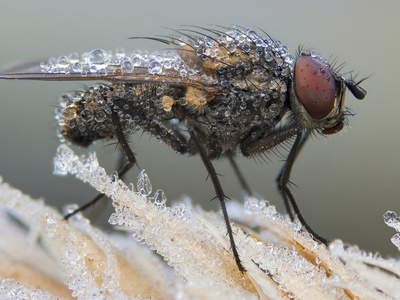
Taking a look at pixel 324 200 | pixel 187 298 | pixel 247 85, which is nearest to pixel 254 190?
pixel 324 200

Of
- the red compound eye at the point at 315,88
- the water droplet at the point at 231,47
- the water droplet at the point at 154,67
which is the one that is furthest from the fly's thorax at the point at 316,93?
the water droplet at the point at 154,67

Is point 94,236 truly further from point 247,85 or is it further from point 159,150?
point 159,150

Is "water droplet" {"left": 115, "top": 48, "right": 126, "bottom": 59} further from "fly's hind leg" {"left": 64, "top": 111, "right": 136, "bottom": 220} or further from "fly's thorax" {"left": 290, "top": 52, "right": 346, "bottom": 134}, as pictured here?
"fly's thorax" {"left": 290, "top": 52, "right": 346, "bottom": 134}

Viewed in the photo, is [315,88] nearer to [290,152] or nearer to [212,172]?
[290,152]

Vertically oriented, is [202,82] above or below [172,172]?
above

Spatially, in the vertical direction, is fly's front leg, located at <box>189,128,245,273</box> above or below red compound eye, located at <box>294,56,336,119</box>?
below

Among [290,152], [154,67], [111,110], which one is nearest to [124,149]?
[111,110]

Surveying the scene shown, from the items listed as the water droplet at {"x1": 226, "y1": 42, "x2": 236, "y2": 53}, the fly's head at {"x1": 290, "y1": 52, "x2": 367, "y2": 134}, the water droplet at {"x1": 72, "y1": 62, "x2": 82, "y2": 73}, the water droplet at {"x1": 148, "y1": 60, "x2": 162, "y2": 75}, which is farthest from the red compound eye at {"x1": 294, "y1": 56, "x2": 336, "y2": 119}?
the water droplet at {"x1": 72, "y1": 62, "x2": 82, "y2": 73}
